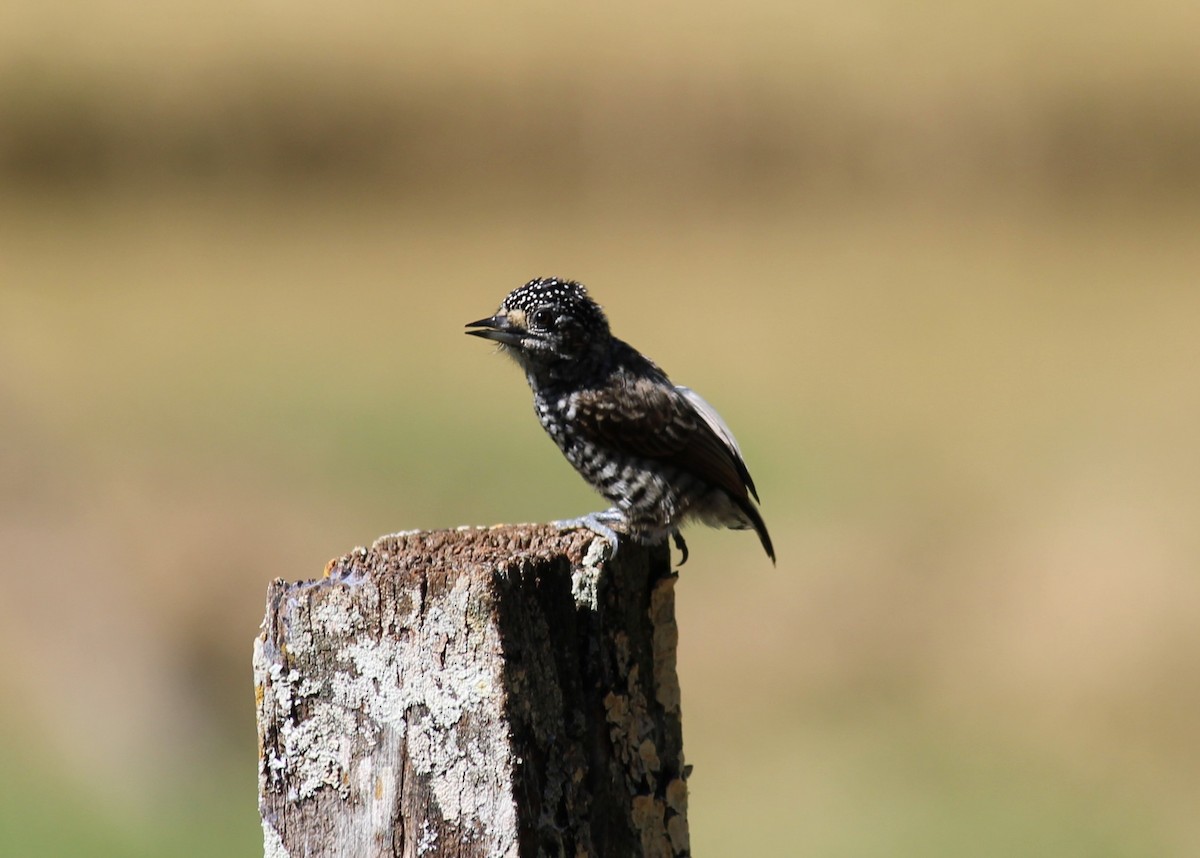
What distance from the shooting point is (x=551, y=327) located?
5.58 metres

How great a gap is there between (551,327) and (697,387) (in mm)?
9419

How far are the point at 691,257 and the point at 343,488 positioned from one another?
1136 centimetres

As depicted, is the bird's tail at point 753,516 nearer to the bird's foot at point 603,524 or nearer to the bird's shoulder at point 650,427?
the bird's shoulder at point 650,427

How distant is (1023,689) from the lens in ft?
33.4

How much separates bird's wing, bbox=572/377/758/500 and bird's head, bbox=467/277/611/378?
0.46ft

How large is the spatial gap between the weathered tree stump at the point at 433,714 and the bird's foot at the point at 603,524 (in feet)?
1.41

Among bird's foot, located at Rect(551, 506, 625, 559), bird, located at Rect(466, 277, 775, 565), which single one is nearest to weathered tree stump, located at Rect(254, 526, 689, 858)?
bird's foot, located at Rect(551, 506, 625, 559)

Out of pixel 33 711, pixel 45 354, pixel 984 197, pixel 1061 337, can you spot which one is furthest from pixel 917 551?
pixel 984 197

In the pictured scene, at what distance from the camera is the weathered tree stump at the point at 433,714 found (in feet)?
10.3

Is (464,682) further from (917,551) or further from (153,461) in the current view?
(153,461)

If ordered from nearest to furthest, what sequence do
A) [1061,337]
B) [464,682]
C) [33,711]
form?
1. [464,682]
2. [33,711]
3. [1061,337]

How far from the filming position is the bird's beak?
5.52 metres

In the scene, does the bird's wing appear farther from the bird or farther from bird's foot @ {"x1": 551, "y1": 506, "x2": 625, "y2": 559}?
bird's foot @ {"x1": 551, "y1": 506, "x2": 625, "y2": 559}

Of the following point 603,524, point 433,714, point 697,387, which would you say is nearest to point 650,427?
point 603,524
